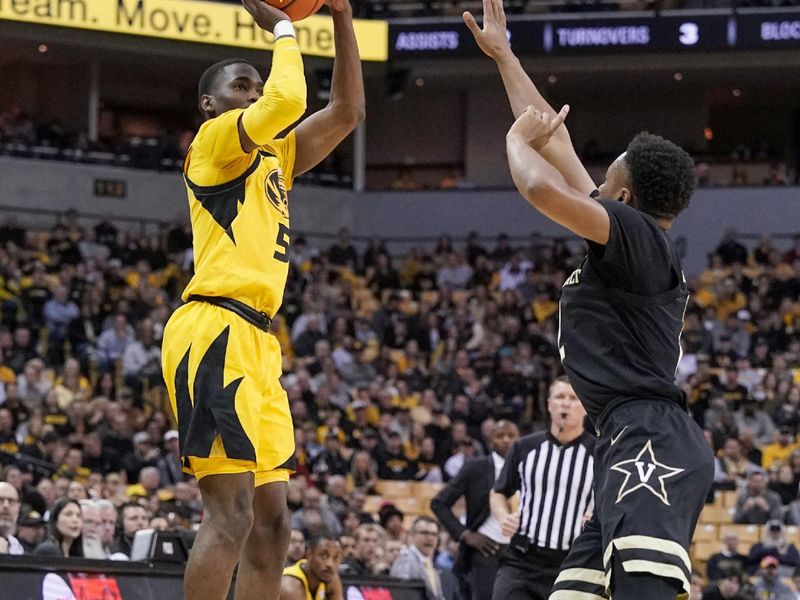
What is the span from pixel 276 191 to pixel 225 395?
0.84 metres

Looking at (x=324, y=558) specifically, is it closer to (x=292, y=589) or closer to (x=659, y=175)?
(x=292, y=589)

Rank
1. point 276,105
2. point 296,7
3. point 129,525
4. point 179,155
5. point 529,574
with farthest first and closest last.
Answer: point 179,155 < point 129,525 < point 529,574 < point 296,7 < point 276,105

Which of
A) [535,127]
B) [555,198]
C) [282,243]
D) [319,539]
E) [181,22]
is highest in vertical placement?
[181,22]

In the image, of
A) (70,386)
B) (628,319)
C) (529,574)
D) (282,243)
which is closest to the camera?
(628,319)

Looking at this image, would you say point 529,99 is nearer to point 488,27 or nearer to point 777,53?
point 488,27

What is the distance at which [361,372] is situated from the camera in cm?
2000

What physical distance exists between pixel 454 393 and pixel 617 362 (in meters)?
Result: 14.8

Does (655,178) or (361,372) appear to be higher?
(655,178)

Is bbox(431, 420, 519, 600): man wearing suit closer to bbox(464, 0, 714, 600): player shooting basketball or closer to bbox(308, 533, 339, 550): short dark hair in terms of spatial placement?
bbox(308, 533, 339, 550): short dark hair

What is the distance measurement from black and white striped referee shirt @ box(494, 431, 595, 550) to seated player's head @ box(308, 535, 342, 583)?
3.46ft

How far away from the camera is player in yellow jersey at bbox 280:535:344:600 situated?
8039mm

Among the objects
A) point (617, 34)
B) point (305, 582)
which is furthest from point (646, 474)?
point (617, 34)

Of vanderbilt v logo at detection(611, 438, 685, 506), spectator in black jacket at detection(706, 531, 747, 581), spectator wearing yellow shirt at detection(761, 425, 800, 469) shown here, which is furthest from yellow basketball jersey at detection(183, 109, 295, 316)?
spectator wearing yellow shirt at detection(761, 425, 800, 469)

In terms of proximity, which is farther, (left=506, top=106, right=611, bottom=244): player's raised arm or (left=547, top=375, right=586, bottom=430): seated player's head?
(left=547, top=375, right=586, bottom=430): seated player's head
